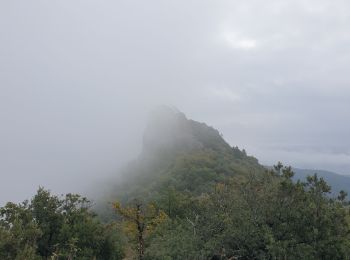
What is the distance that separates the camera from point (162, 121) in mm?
153750

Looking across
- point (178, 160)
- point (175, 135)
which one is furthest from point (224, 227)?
point (175, 135)

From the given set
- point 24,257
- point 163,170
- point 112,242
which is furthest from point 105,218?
point 24,257

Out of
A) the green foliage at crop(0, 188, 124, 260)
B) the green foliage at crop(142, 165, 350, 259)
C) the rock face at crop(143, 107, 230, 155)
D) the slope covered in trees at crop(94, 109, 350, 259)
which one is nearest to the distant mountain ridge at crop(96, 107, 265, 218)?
the rock face at crop(143, 107, 230, 155)

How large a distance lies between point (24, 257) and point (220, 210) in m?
11.8

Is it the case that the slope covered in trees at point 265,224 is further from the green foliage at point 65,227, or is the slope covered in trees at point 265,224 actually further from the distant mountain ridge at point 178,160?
the distant mountain ridge at point 178,160

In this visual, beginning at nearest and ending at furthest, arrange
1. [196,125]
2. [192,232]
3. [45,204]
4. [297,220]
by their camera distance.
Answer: [297,220] → [192,232] → [45,204] → [196,125]

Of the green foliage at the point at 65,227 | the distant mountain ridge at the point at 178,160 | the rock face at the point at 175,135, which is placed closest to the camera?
the green foliage at the point at 65,227

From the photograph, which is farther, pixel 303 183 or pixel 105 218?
pixel 105 218

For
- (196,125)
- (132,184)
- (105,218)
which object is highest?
(196,125)

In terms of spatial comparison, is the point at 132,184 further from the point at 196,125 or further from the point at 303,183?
the point at 303,183

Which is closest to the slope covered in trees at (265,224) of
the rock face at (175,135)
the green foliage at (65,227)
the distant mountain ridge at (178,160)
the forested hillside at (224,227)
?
the forested hillside at (224,227)

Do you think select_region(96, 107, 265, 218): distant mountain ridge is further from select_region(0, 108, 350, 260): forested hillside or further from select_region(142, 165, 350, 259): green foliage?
select_region(142, 165, 350, 259): green foliage

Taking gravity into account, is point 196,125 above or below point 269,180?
above

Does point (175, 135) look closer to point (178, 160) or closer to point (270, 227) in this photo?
point (178, 160)
